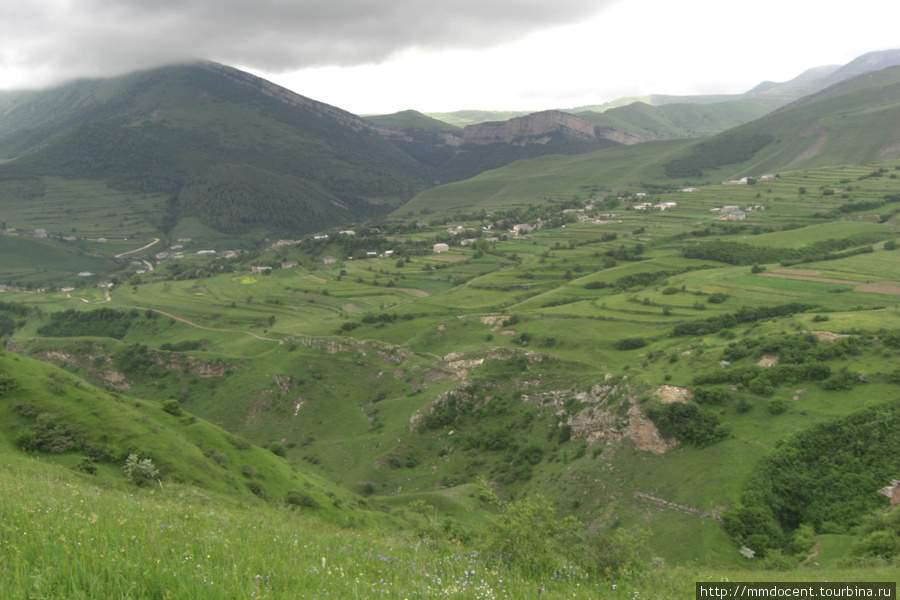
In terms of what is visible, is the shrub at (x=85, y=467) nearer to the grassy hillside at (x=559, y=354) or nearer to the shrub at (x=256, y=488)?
the shrub at (x=256, y=488)

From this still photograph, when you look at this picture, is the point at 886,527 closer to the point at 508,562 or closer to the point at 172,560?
the point at 508,562

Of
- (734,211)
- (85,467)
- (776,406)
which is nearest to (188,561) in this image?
(85,467)

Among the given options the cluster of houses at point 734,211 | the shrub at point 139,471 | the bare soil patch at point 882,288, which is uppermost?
the cluster of houses at point 734,211

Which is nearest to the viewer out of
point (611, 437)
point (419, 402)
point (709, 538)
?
point (709, 538)

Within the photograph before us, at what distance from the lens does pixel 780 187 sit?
185625 mm

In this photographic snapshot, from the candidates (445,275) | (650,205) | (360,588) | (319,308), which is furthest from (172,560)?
(650,205)

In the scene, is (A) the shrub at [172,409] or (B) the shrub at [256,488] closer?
(B) the shrub at [256,488]

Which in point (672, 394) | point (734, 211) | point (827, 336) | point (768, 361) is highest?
point (734, 211)

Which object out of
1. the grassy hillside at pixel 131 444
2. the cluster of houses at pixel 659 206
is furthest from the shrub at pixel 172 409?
the cluster of houses at pixel 659 206

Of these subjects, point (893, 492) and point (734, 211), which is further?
point (734, 211)

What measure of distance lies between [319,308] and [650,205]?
5300 inches

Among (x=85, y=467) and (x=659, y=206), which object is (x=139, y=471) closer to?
(x=85, y=467)

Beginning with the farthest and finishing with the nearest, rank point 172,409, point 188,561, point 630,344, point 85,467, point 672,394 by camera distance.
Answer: point 630,344
point 672,394
point 172,409
point 85,467
point 188,561

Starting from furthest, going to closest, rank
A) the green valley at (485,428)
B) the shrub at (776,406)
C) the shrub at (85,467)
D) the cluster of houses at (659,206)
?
the cluster of houses at (659,206)
the shrub at (776,406)
the shrub at (85,467)
the green valley at (485,428)
